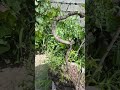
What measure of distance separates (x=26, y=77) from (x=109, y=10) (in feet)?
2.81

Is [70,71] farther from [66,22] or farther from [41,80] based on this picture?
[66,22]

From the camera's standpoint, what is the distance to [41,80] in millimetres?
2229

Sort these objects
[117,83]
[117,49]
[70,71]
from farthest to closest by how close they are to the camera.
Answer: [117,49] → [117,83] → [70,71]

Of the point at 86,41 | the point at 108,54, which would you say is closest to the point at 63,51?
the point at 86,41

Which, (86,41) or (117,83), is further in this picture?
(86,41)

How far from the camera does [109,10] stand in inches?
95.5

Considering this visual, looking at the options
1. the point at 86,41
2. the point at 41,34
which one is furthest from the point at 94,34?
the point at 41,34

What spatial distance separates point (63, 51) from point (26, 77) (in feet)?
1.34

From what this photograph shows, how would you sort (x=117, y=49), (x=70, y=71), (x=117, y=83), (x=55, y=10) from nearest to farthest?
(x=70, y=71)
(x=117, y=83)
(x=117, y=49)
(x=55, y=10)

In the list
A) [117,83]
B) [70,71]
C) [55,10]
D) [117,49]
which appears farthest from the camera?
[55,10]

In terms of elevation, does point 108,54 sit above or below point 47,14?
below

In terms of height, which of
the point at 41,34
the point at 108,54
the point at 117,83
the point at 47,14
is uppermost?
the point at 47,14

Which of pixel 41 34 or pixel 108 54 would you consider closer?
pixel 108 54

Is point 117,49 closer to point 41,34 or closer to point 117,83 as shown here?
point 117,83
